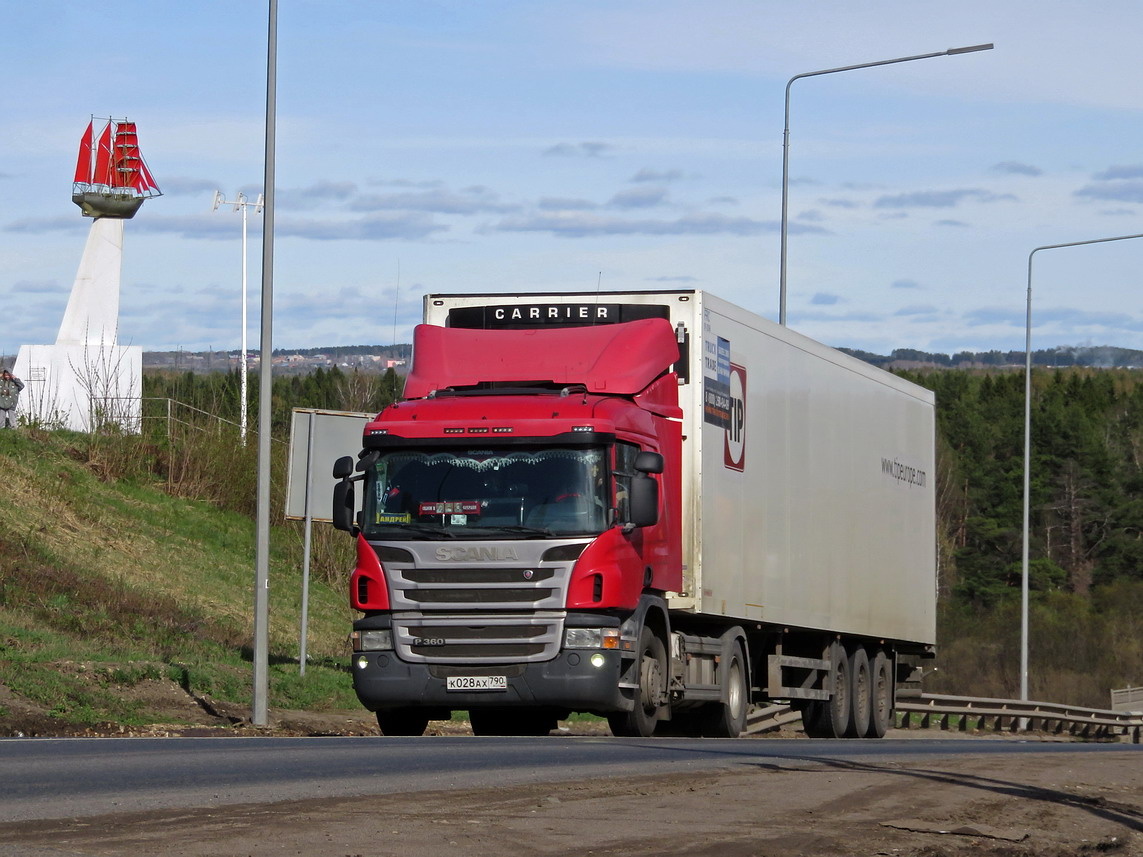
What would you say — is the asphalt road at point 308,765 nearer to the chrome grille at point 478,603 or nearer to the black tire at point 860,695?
the chrome grille at point 478,603

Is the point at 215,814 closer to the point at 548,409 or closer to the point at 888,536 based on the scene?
A: the point at 548,409

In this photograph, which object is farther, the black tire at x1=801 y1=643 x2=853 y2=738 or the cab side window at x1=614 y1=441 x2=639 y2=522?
the black tire at x1=801 y1=643 x2=853 y2=738

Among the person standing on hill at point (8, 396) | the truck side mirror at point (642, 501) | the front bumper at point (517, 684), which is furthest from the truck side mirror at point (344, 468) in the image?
the person standing on hill at point (8, 396)

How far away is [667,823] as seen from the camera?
923 cm

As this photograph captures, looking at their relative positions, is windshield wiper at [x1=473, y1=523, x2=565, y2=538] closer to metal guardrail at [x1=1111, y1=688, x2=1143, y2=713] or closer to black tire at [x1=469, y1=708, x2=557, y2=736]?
black tire at [x1=469, y1=708, x2=557, y2=736]

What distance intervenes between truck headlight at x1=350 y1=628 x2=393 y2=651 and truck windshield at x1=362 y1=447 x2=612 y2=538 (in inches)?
34.6

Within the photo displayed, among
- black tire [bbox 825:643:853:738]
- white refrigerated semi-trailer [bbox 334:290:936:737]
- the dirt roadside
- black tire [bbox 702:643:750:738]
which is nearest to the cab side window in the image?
white refrigerated semi-trailer [bbox 334:290:936:737]

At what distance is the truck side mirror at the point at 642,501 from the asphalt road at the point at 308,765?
6.26 ft

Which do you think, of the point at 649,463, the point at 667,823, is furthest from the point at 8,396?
the point at 667,823

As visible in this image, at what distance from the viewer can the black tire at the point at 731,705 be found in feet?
60.6

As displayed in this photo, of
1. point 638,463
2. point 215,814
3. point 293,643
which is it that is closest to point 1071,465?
point 293,643

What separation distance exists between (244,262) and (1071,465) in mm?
66163

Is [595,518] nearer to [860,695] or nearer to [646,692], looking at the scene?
[646,692]

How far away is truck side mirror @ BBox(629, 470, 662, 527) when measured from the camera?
15609 millimetres
